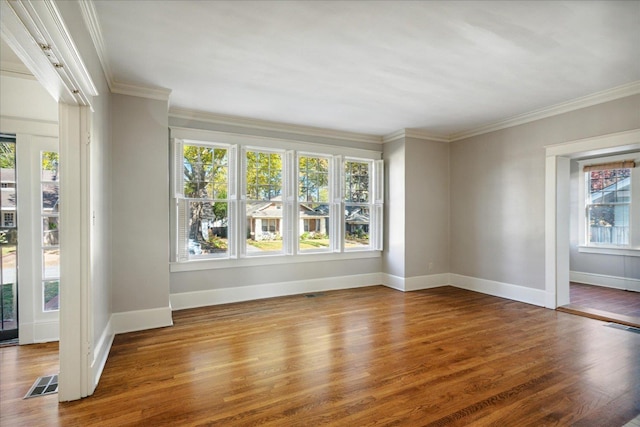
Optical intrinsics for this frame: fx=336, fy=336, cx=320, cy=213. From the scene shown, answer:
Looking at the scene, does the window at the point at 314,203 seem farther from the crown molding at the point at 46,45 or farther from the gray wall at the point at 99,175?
the crown molding at the point at 46,45

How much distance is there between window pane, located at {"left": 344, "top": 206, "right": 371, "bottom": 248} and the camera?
228 inches

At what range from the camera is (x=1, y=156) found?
3.28m

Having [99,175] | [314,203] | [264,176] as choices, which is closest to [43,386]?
[99,175]

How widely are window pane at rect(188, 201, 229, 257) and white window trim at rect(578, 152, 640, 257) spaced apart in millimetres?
6333

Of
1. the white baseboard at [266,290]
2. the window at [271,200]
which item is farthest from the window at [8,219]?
the white baseboard at [266,290]

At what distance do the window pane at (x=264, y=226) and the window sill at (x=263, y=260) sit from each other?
0.47ft

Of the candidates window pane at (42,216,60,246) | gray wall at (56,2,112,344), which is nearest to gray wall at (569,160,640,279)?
gray wall at (56,2,112,344)

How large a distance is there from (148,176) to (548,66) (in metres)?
4.21

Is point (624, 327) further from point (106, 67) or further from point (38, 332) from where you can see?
point (38, 332)

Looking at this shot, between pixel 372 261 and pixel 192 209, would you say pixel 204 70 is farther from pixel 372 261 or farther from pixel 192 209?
pixel 372 261

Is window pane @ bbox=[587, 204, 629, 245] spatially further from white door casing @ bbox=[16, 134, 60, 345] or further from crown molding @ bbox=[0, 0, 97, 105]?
white door casing @ bbox=[16, 134, 60, 345]

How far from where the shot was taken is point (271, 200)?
510 centimetres

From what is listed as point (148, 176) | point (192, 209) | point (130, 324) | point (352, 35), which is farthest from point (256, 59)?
point (130, 324)

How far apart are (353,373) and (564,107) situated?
4.16 meters
